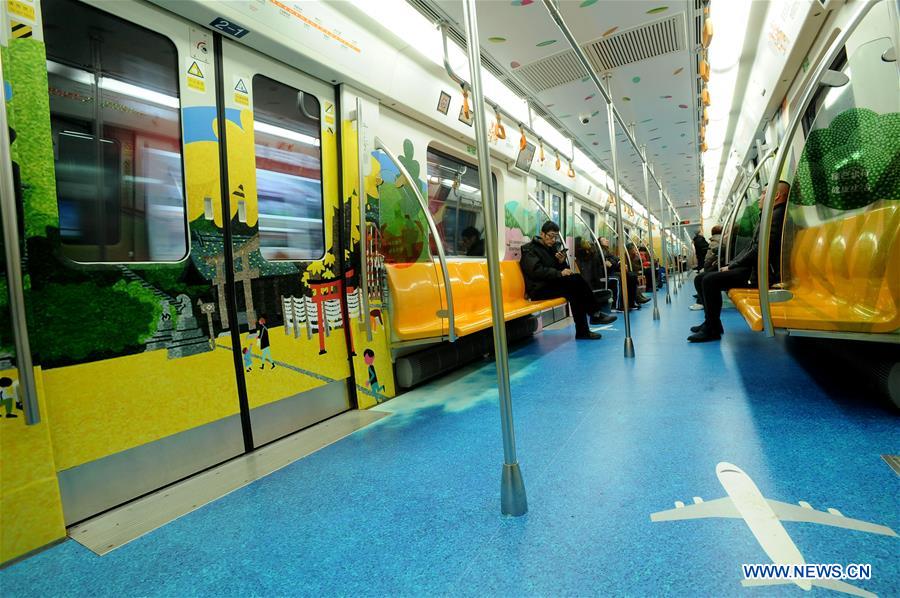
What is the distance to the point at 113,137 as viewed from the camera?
6.16 feet

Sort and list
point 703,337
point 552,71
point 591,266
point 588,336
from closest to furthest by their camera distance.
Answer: point 703,337, point 552,71, point 588,336, point 591,266

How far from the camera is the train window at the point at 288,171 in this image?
2531mm

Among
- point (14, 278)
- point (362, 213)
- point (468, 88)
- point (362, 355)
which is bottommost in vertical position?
point (362, 355)

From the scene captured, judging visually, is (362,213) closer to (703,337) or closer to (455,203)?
(455,203)

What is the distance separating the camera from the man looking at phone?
5.07 m

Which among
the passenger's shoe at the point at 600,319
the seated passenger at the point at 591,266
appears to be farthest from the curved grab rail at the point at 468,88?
the passenger's shoe at the point at 600,319

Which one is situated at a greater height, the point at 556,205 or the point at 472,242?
the point at 556,205

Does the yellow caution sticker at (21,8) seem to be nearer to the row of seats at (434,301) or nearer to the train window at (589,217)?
the row of seats at (434,301)

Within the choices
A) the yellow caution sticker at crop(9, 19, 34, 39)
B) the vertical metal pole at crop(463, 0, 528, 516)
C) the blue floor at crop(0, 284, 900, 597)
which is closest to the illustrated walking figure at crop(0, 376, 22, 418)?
the blue floor at crop(0, 284, 900, 597)

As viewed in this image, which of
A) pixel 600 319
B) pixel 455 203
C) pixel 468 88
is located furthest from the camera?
pixel 600 319

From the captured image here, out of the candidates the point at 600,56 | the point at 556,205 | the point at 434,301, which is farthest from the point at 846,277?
the point at 556,205

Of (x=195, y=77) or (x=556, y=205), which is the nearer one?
(x=195, y=77)

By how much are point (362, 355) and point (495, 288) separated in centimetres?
175

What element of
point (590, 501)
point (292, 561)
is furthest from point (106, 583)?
point (590, 501)
